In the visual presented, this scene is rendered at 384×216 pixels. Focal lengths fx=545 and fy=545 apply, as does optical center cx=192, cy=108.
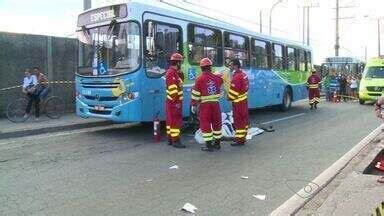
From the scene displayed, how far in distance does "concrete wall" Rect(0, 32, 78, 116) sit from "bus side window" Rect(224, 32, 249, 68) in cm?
596

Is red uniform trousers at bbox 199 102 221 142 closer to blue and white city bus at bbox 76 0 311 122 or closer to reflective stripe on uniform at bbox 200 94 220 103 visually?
reflective stripe on uniform at bbox 200 94 220 103

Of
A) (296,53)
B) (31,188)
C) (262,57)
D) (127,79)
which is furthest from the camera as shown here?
(296,53)

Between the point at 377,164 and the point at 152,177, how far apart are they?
3.36 metres

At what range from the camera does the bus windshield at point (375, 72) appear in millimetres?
27767

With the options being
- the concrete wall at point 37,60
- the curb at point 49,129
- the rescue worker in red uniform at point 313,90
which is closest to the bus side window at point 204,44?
the curb at point 49,129

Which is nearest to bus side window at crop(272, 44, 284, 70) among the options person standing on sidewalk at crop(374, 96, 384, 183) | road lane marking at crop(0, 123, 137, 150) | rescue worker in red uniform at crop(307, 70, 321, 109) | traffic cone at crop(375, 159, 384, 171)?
rescue worker in red uniform at crop(307, 70, 321, 109)

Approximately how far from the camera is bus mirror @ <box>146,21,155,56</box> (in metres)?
12.5

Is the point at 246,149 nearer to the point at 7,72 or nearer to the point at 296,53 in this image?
the point at 7,72

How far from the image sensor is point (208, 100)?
11.0 meters

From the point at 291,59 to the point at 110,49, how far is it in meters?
11.6

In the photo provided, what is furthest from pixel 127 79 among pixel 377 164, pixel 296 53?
pixel 296 53

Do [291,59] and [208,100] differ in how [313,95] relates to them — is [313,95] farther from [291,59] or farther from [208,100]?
[208,100]

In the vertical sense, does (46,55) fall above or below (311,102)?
above

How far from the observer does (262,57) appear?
1942cm
